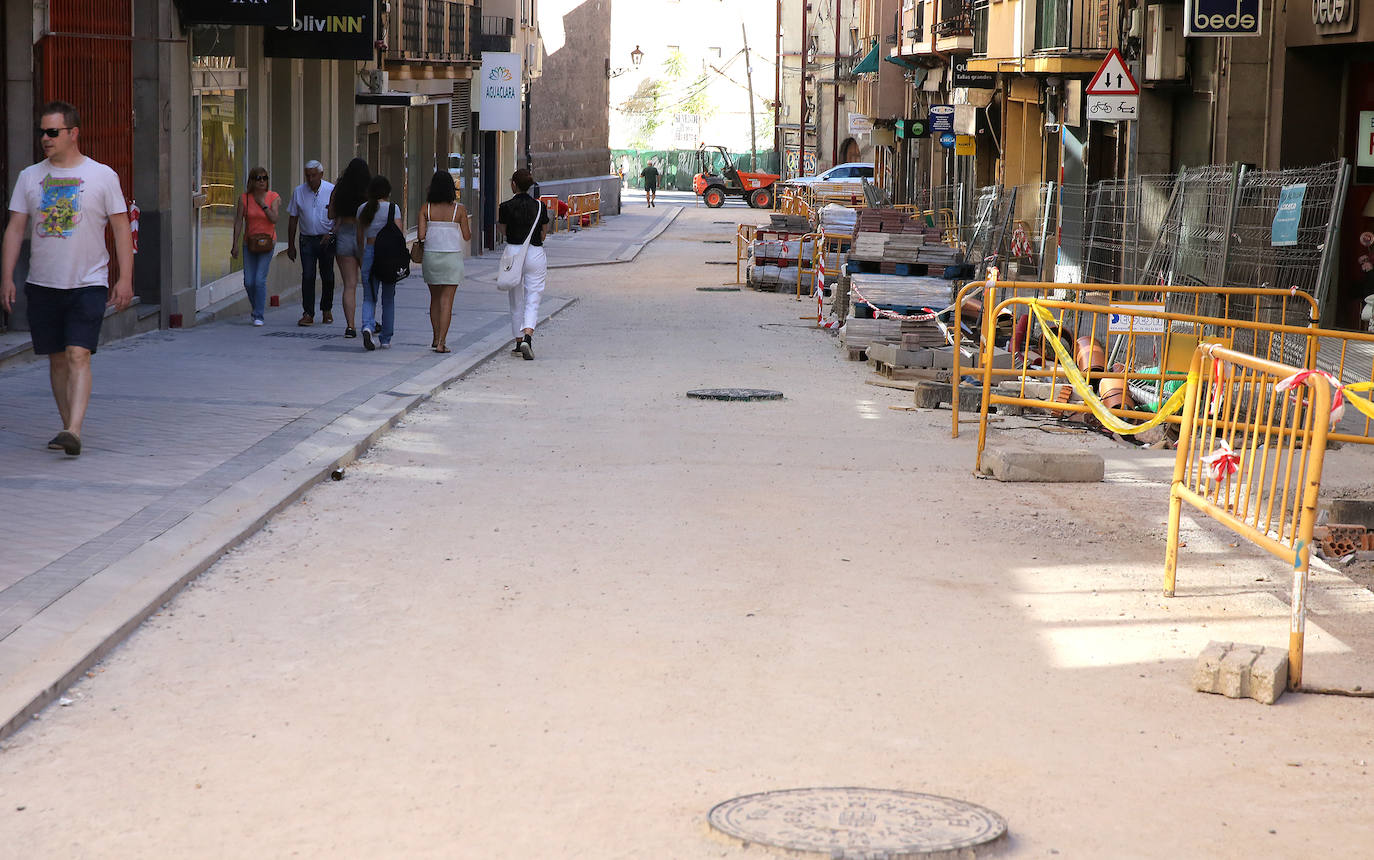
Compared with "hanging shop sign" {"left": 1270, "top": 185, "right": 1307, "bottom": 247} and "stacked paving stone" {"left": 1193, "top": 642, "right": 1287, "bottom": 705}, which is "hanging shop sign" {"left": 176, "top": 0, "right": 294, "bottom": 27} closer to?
"hanging shop sign" {"left": 1270, "top": 185, "right": 1307, "bottom": 247}

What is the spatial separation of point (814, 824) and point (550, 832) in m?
0.65

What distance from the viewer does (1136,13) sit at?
2444 centimetres

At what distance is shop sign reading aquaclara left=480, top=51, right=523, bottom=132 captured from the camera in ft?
118

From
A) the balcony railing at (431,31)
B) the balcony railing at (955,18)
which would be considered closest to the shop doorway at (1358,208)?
the balcony railing at (431,31)

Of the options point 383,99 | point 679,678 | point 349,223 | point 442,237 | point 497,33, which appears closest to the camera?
point 679,678

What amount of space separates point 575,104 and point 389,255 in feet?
151

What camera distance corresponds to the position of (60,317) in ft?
30.9

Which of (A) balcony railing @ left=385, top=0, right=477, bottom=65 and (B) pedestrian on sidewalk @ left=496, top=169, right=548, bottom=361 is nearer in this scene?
(B) pedestrian on sidewalk @ left=496, top=169, right=548, bottom=361

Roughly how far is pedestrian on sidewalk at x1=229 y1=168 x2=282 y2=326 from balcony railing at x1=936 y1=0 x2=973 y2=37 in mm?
22392

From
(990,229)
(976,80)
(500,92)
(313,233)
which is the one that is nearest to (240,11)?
(313,233)

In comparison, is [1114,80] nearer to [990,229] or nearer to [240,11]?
[990,229]

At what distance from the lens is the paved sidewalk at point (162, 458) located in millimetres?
6207

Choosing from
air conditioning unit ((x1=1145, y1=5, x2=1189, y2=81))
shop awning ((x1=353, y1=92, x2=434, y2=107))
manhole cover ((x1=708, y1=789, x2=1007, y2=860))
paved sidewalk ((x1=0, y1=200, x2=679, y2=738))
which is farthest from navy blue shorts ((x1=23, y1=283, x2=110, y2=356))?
shop awning ((x1=353, y1=92, x2=434, y2=107))

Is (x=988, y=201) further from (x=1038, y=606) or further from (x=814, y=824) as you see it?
(x=814, y=824)
